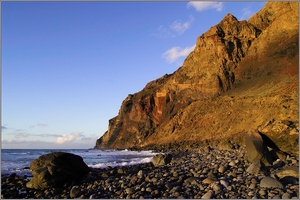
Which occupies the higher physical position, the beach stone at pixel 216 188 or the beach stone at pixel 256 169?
the beach stone at pixel 256 169

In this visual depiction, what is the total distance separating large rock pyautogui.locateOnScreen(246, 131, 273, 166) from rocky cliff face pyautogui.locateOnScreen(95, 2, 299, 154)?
23.7 metres

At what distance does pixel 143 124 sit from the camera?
3780 inches

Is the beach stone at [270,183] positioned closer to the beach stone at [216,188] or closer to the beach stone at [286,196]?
the beach stone at [286,196]

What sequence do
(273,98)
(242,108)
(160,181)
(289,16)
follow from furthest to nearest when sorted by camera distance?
(289,16), (242,108), (273,98), (160,181)

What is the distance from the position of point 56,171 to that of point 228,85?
2234 inches

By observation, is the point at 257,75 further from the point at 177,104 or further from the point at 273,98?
the point at 177,104

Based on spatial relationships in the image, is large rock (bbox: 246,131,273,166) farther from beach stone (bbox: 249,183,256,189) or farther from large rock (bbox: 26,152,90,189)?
large rock (bbox: 26,152,90,189)

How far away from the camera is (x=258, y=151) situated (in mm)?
16609

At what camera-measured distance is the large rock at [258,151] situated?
53.3 feet

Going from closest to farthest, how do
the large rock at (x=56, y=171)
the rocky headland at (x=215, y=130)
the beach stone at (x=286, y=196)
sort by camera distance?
1. the beach stone at (x=286, y=196)
2. the rocky headland at (x=215, y=130)
3. the large rock at (x=56, y=171)

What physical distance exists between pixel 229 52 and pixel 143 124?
38.0m

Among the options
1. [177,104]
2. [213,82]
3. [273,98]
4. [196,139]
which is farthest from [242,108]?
[177,104]

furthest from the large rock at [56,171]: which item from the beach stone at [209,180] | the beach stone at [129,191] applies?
the beach stone at [209,180]

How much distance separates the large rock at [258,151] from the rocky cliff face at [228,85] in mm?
23737
